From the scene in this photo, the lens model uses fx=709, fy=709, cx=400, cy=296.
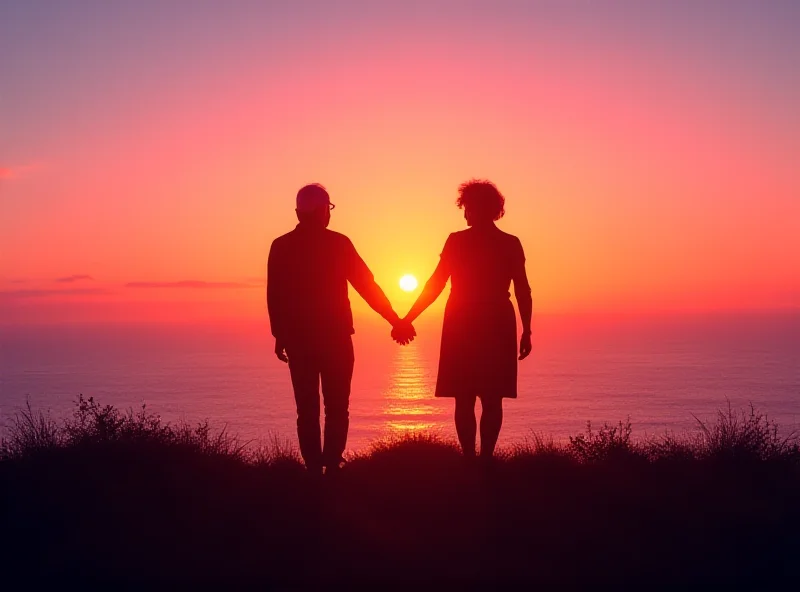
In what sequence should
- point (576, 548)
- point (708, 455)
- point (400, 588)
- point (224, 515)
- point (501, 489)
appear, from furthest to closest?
point (708, 455), point (501, 489), point (224, 515), point (576, 548), point (400, 588)

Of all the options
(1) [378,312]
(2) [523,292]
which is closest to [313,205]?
(1) [378,312]

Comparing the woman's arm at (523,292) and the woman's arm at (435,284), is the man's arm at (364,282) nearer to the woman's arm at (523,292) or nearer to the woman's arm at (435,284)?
the woman's arm at (435,284)

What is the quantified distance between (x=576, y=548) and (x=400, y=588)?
1.39m

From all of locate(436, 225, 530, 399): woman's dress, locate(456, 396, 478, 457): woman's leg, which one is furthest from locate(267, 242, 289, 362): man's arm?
locate(456, 396, 478, 457): woman's leg

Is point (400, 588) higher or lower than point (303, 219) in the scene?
lower

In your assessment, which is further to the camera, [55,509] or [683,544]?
[55,509]

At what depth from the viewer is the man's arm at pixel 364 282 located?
22.9ft

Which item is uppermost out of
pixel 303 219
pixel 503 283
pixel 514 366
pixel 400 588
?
pixel 303 219

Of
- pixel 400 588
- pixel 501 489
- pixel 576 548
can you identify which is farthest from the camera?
pixel 501 489

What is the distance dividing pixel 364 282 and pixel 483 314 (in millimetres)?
1280

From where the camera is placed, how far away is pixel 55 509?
5.85m

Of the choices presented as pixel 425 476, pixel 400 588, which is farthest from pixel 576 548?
pixel 425 476

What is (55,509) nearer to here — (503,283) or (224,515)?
(224,515)

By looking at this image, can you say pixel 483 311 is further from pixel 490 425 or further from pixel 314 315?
pixel 314 315
